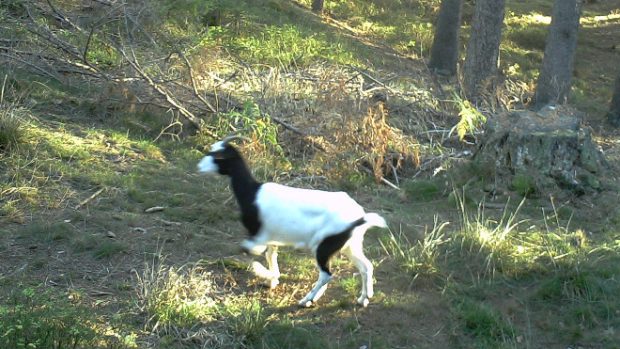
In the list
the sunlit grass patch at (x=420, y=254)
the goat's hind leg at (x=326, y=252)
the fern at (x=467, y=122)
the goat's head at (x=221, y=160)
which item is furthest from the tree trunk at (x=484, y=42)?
the goat's hind leg at (x=326, y=252)

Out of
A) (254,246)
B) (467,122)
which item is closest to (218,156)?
(254,246)

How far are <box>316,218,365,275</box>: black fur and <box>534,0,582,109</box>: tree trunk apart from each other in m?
9.95

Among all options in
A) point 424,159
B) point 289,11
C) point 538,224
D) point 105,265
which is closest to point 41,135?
point 105,265

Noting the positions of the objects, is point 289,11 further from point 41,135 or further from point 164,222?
point 164,222

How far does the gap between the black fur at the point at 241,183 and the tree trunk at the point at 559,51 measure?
31.9 feet

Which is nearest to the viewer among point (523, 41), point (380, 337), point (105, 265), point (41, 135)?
point (380, 337)

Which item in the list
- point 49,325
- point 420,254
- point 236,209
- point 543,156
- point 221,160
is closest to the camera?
point 49,325

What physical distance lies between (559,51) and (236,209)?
9.42 meters

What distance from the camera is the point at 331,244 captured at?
5934 mm

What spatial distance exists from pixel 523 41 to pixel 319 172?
1479 cm

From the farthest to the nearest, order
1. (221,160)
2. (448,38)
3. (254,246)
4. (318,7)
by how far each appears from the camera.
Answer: (318,7) → (448,38) → (221,160) → (254,246)

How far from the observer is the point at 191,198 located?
8.33 meters

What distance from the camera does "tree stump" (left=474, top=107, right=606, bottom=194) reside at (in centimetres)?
885

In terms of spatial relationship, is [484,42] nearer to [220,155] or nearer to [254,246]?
[220,155]
